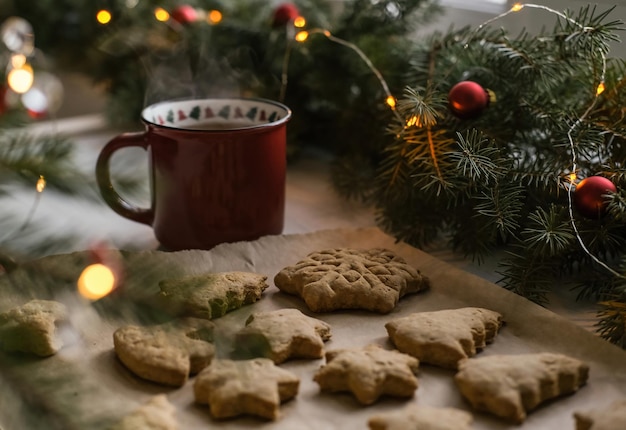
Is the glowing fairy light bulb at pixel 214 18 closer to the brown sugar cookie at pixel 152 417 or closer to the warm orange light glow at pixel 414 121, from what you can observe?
the warm orange light glow at pixel 414 121

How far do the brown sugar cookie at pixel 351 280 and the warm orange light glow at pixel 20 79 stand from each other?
65cm

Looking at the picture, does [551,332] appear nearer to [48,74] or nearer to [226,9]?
[226,9]

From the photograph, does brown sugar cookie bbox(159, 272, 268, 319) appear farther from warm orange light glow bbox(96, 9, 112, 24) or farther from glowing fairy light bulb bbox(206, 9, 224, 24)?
warm orange light glow bbox(96, 9, 112, 24)

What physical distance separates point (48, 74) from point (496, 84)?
92cm

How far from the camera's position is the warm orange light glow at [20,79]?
47.9 inches

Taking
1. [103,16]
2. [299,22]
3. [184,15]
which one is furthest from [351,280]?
[103,16]

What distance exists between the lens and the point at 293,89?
52.5 inches

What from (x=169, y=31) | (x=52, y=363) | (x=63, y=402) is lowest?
(x=52, y=363)

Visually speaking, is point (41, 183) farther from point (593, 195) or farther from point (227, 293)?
point (593, 195)

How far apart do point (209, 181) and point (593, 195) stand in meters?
0.47

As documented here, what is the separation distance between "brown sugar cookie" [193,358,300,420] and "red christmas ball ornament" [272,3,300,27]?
29.4 inches

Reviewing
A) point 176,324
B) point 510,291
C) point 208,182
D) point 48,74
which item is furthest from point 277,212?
point 48,74

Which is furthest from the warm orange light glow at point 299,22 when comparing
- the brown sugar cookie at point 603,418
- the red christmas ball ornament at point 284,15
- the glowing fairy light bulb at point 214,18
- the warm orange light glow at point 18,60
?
the brown sugar cookie at point 603,418

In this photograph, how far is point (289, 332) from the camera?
73cm
